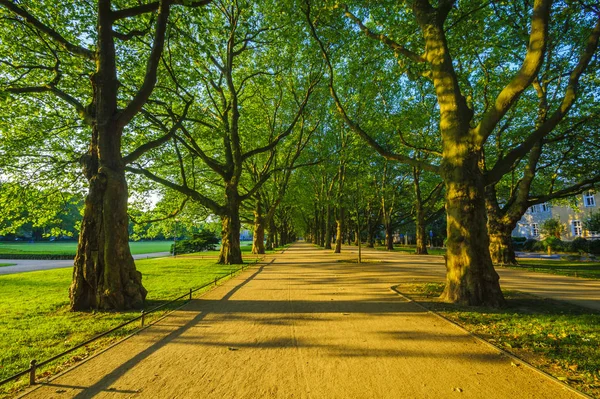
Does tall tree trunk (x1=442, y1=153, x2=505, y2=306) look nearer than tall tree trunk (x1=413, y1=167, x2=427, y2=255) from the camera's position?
Yes

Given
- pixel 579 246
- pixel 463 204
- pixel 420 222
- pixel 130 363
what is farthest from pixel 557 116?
pixel 579 246

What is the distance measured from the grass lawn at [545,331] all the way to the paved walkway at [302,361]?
394mm

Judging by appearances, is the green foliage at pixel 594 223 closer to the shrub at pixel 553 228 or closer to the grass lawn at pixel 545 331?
the shrub at pixel 553 228

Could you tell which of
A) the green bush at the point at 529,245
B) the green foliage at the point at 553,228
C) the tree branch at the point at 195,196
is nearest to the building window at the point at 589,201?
the green foliage at the point at 553,228

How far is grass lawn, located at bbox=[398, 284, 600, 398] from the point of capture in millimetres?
3972

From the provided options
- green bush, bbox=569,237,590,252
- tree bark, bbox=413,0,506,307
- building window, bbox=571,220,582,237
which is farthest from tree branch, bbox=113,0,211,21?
building window, bbox=571,220,582,237

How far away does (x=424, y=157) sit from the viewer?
27.2 meters

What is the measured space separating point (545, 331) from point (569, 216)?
46371 millimetres

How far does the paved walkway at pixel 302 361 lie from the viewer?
3475mm

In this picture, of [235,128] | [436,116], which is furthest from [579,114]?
[235,128]

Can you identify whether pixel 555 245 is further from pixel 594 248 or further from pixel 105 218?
pixel 105 218

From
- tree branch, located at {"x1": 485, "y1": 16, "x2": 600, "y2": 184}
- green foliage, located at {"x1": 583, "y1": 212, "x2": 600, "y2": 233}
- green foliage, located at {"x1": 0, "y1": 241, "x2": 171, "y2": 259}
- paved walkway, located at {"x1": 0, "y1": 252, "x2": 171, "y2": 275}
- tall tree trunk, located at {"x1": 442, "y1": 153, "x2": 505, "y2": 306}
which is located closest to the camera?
tree branch, located at {"x1": 485, "y1": 16, "x2": 600, "y2": 184}

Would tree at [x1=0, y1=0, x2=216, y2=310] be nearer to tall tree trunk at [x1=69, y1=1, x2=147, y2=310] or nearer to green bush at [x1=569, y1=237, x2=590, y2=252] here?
tall tree trunk at [x1=69, y1=1, x2=147, y2=310]

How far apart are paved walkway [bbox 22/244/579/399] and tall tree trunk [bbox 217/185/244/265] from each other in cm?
1186
